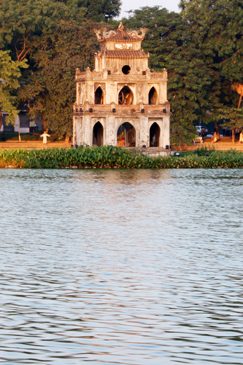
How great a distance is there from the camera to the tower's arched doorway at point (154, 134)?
65.7m

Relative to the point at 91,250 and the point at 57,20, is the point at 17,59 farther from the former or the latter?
the point at 91,250

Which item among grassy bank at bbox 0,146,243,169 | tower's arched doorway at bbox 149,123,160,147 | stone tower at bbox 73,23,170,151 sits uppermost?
stone tower at bbox 73,23,170,151

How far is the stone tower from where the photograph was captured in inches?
2493

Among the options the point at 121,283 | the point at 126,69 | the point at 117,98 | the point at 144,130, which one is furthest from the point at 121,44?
the point at 121,283

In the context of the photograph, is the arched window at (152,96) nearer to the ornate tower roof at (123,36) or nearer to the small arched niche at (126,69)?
the small arched niche at (126,69)

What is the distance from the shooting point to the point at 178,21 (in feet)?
271

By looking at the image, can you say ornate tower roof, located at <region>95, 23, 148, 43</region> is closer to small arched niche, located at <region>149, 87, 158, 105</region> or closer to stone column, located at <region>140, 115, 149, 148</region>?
small arched niche, located at <region>149, 87, 158, 105</region>

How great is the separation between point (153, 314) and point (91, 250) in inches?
248

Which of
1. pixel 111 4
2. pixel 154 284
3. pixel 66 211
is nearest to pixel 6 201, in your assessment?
pixel 66 211

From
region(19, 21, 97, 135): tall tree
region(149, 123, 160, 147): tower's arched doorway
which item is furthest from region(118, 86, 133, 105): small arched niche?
region(19, 21, 97, 135): tall tree

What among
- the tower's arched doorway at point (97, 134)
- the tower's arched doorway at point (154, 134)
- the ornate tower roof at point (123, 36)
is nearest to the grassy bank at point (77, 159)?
the tower's arched doorway at point (154, 134)

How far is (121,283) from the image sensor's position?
12969 millimetres

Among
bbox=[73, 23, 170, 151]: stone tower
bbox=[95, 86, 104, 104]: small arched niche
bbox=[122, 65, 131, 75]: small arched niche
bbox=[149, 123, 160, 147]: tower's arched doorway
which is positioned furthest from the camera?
bbox=[95, 86, 104, 104]: small arched niche

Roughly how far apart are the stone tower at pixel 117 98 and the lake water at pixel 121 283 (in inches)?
1362
